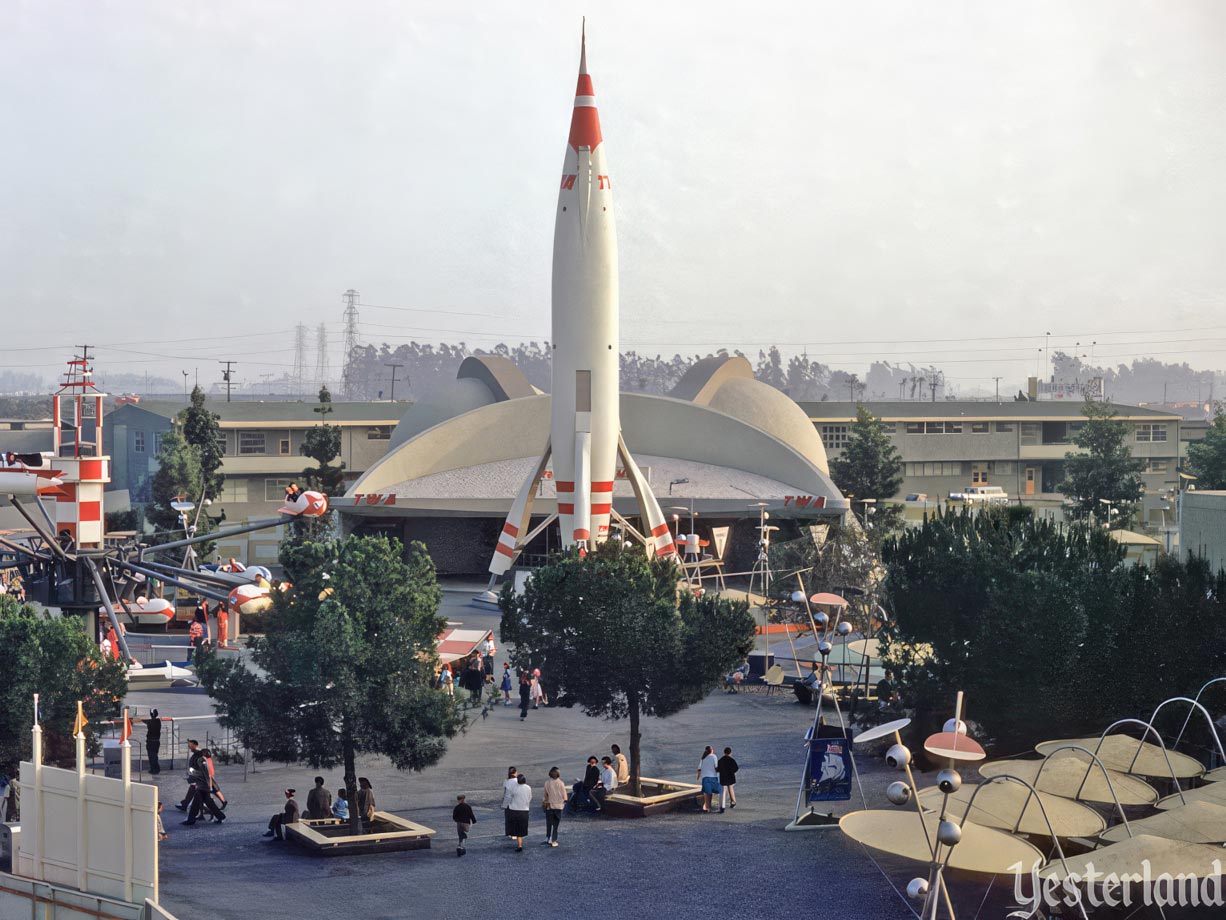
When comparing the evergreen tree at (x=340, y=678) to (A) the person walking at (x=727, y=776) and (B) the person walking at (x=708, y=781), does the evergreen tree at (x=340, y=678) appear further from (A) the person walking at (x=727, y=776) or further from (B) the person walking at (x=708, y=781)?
(A) the person walking at (x=727, y=776)

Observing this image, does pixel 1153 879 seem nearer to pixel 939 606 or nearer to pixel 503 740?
pixel 939 606

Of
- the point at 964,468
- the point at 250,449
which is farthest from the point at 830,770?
the point at 964,468

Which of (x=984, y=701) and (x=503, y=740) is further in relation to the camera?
(x=503, y=740)

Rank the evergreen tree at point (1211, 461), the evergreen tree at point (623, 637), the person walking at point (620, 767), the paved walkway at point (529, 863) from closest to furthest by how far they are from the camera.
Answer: the paved walkway at point (529, 863), the person walking at point (620, 767), the evergreen tree at point (623, 637), the evergreen tree at point (1211, 461)

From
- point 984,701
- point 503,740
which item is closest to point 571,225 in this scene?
point 503,740

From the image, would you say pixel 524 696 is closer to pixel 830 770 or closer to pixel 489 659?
pixel 489 659

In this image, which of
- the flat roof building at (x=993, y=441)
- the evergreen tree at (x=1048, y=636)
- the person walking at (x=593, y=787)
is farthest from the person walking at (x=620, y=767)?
the flat roof building at (x=993, y=441)

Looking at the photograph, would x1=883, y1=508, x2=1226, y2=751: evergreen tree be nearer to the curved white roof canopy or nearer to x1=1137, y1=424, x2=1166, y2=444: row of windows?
the curved white roof canopy
